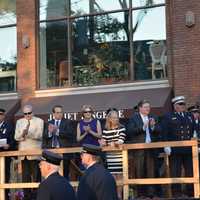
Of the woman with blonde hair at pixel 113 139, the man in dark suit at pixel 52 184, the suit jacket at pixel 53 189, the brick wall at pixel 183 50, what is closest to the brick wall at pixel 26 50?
the brick wall at pixel 183 50

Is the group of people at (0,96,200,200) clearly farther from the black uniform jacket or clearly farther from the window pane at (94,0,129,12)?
the window pane at (94,0,129,12)

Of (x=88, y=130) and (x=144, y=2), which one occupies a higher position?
(x=144, y=2)

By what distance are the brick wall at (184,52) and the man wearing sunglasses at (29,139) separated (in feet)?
14.2

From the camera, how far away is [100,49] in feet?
55.4

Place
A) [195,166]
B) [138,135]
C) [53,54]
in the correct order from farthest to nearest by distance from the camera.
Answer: [53,54] → [138,135] → [195,166]

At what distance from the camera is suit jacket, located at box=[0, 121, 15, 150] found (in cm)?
1329

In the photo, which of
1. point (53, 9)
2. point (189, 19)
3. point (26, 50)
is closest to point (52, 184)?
point (189, 19)

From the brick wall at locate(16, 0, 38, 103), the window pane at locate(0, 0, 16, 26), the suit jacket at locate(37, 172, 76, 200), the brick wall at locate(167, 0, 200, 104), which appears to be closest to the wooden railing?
the suit jacket at locate(37, 172, 76, 200)

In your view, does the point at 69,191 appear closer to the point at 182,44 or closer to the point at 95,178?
the point at 95,178

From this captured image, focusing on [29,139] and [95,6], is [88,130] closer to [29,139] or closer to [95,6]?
[29,139]

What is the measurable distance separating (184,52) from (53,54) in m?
4.26

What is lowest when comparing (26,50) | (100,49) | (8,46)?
(100,49)

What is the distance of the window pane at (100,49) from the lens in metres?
16.6

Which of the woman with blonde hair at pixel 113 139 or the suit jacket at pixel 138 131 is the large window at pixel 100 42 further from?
the woman with blonde hair at pixel 113 139
